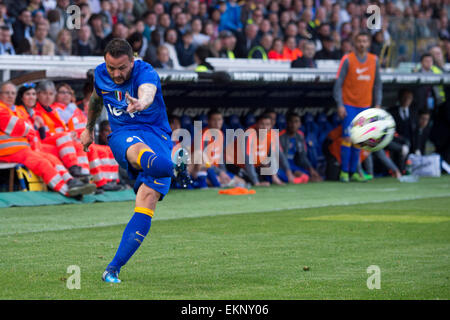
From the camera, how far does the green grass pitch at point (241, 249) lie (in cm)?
600

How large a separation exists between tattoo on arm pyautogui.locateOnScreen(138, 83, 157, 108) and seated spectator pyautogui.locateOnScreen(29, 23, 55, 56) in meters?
9.06

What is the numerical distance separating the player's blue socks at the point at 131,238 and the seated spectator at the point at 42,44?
912 centimetres

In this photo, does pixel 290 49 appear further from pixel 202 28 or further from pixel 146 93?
pixel 146 93

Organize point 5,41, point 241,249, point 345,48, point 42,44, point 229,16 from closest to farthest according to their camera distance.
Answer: point 241,249, point 5,41, point 42,44, point 345,48, point 229,16

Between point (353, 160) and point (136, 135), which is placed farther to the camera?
point (353, 160)

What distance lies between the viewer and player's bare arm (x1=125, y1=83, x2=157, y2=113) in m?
5.80

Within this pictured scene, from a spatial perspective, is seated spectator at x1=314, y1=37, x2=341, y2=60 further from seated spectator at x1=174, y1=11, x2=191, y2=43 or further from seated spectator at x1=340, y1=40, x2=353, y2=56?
seated spectator at x1=174, y1=11, x2=191, y2=43

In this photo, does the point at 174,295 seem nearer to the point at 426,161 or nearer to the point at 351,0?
the point at 426,161

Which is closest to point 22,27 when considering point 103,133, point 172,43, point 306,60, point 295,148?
point 103,133

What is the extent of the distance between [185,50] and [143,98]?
11592 mm

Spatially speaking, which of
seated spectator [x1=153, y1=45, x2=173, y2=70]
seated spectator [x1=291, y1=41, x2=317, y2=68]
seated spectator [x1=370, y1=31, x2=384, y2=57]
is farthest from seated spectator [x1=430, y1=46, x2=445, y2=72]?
seated spectator [x1=153, y1=45, x2=173, y2=70]

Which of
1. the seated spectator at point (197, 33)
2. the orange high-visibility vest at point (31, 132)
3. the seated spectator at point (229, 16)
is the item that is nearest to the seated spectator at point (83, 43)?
the orange high-visibility vest at point (31, 132)

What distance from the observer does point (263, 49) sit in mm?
18672

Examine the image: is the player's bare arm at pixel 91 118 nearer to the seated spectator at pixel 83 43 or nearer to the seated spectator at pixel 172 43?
the seated spectator at pixel 83 43
